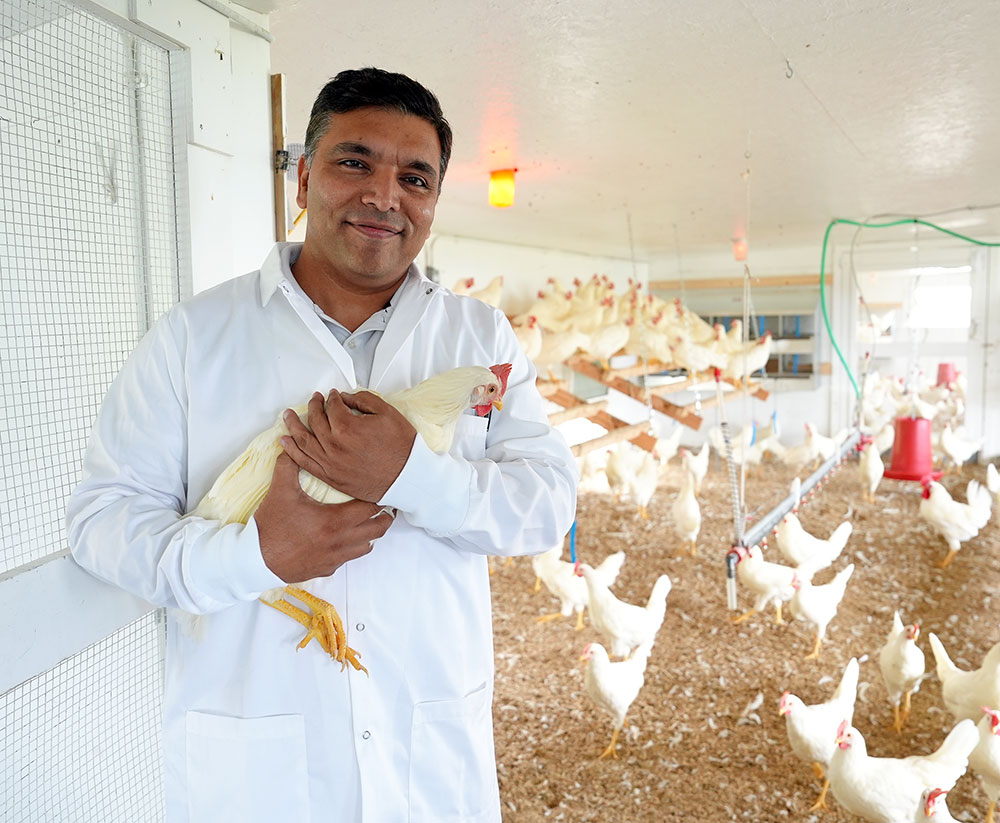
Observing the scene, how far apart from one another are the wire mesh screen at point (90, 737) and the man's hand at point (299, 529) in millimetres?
311

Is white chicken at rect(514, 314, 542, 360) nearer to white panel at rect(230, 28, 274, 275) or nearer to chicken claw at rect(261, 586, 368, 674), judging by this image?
white panel at rect(230, 28, 274, 275)

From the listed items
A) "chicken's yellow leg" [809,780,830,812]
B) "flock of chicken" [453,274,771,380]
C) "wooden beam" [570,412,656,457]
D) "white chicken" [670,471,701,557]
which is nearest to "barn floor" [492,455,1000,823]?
"chicken's yellow leg" [809,780,830,812]

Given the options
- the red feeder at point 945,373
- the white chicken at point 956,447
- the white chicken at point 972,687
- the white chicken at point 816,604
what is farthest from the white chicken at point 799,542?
the red feeder at point 945,373

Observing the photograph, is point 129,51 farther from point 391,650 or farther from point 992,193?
point 992,193

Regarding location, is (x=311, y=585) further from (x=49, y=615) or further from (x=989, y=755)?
(x=989, y=755)

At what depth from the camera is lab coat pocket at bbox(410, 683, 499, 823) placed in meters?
0.64

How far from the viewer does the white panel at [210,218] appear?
902mm

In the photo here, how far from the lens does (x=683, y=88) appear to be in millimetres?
1449

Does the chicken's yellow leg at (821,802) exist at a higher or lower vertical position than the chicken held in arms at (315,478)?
lower

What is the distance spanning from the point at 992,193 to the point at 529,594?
2.46 meters

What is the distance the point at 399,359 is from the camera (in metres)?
0.67

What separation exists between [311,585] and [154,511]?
15 cm

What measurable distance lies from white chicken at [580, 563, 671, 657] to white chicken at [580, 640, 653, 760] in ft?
0.89

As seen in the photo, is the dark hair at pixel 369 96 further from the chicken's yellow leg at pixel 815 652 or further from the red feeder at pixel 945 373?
the red feeder at pixel 945 373
